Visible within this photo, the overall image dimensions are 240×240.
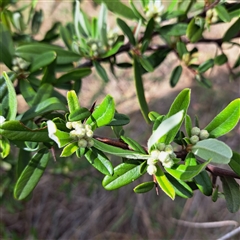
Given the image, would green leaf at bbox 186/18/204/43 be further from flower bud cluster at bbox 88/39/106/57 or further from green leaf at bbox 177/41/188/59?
flower bud cluster at bbox 88/39/106/57

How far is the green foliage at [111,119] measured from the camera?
586 millimetres

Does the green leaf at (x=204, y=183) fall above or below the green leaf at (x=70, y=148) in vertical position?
below

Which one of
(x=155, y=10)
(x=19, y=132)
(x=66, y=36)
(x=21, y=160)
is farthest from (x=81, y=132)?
(x=66, y=36)

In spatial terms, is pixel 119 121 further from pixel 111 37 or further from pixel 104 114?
pixel 111 37

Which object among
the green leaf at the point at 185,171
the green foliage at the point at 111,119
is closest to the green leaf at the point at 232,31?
the green foliage at the point at 111,119

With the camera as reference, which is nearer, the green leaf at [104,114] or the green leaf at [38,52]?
the green leaf at [104,114]

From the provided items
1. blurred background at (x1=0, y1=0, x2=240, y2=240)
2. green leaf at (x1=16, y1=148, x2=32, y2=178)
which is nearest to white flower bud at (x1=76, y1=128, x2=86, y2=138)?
green leaf at (x1=16, y1=148, x2=32, y2=178)

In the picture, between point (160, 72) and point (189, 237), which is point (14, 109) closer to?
point (189, 237)

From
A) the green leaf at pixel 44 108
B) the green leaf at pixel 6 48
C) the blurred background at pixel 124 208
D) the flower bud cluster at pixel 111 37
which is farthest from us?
the blurred background at pixel 124 208

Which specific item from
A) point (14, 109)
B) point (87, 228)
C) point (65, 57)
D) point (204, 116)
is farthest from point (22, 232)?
point (14, 109)

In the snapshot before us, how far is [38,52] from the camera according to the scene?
919 mm

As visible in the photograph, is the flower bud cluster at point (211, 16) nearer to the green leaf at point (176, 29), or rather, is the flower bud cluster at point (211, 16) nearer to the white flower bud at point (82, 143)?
the green leaf at point (176, 29)

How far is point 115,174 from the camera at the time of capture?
636mm

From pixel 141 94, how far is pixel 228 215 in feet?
4.45
